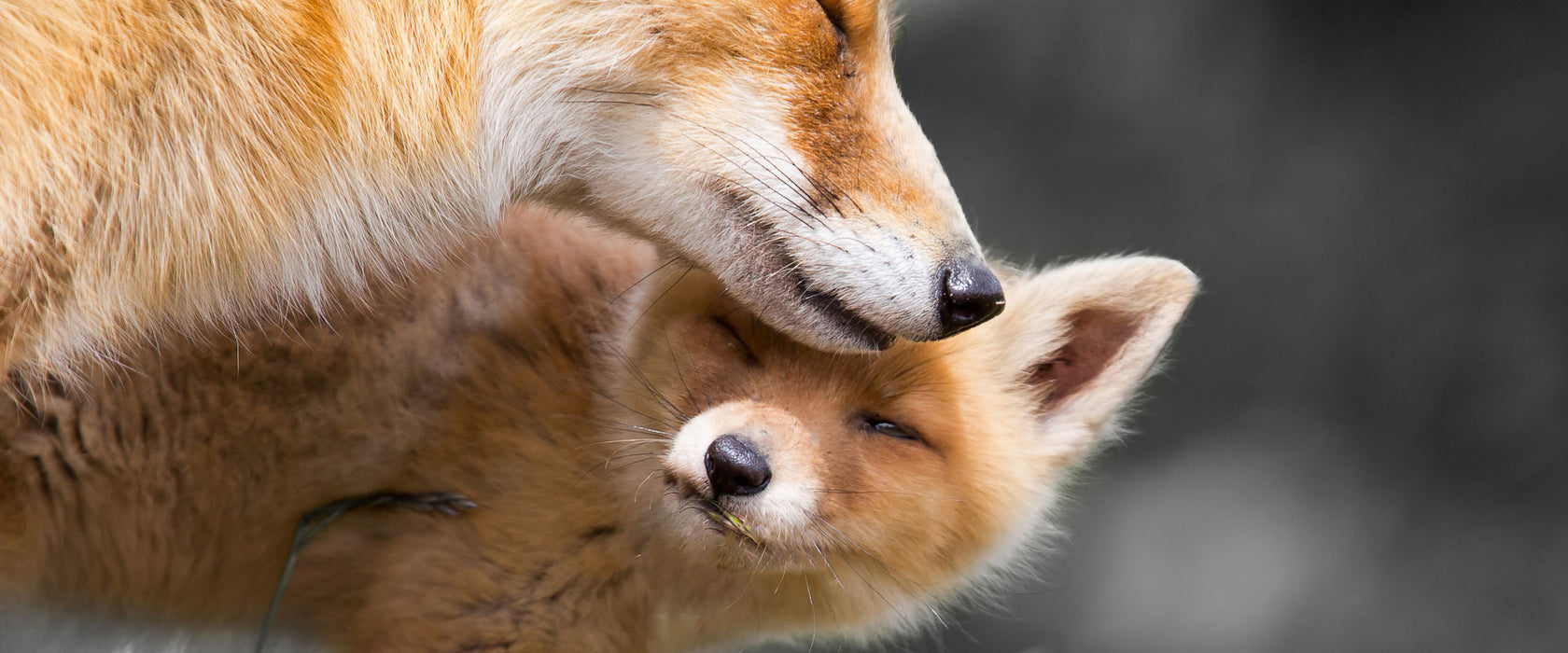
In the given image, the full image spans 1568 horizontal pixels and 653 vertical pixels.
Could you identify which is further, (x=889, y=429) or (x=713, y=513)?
(x=889, y=429)

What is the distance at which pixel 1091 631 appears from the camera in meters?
1.46

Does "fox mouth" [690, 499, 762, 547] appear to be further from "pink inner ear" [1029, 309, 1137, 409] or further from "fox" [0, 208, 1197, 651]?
"pink inner ear" [1029, 309, 1137, 409]

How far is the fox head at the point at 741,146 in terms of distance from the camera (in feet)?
2.66

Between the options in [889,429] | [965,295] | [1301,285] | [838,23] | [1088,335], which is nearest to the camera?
[965,295]

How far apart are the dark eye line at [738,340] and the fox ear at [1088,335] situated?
12.1 inches

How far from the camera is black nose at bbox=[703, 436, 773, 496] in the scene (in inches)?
31.8

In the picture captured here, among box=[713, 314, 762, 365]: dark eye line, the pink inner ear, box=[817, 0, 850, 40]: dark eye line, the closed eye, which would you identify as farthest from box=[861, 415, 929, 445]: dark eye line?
box=[817, 0, 850, 40]: dark eye line

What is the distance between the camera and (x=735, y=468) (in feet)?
2.65

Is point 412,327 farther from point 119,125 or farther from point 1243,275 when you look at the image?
point 1243,275

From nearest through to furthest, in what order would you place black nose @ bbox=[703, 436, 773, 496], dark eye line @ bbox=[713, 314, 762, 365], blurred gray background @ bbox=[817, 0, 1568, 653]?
1. black nose @ bbox=[703, 436, 773, 496]
2. dark eye line @ bbox=[713, 314, 762, 365]
3. blurred gray background @ bbox=[817, 0, 1568, 653]

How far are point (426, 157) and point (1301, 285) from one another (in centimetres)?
110

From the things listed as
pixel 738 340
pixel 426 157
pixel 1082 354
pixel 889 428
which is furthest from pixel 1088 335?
pixel 426 157

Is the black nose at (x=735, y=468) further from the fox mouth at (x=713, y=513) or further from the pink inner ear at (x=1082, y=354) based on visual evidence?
the pink inner ear at (x=1082, y=354)

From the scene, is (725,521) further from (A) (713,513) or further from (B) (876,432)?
(B) (876,432)
